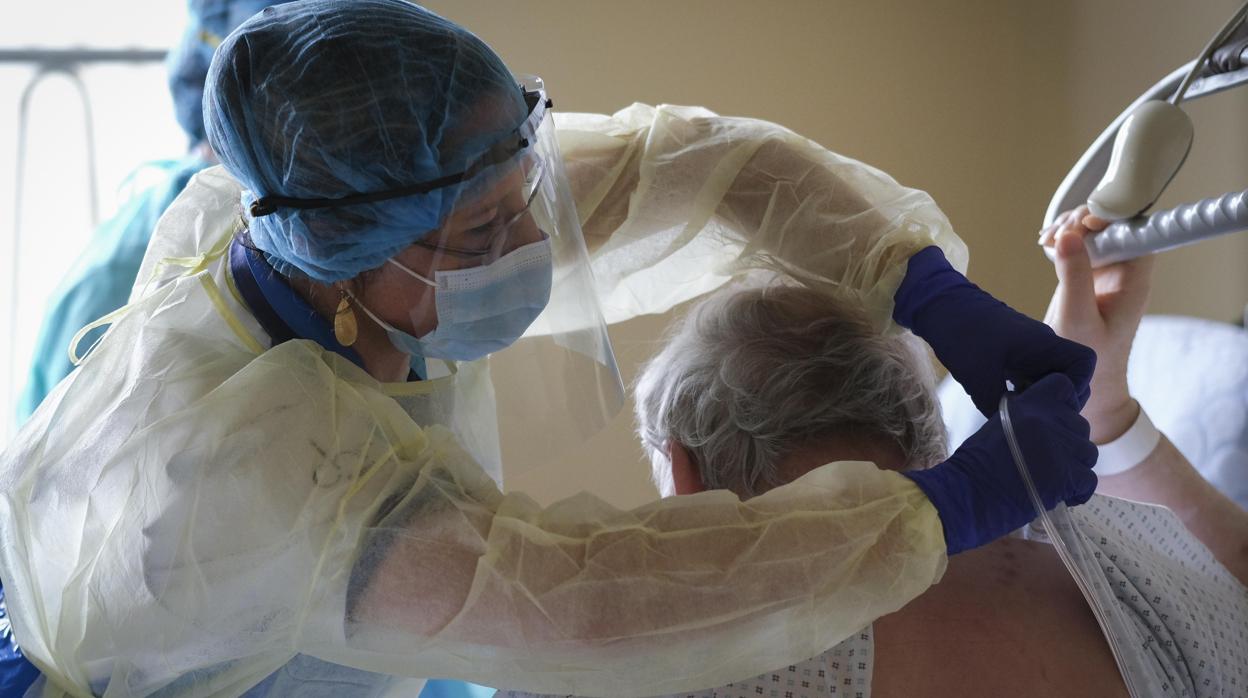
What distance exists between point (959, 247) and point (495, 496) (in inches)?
27.4

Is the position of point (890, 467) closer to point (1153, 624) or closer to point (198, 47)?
point (1153, 624)

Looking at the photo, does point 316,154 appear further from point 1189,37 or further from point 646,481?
point 1189,37

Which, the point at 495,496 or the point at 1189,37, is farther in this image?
the point at 1189,37

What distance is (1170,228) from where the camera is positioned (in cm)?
105

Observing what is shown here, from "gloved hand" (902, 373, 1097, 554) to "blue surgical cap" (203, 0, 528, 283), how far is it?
1.66 ft

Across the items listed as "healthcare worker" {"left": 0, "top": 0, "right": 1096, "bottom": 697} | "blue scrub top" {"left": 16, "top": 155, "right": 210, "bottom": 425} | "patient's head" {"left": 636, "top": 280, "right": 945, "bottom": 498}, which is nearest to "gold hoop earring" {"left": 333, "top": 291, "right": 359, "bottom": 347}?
"healthcare worker" {"left": 0, "top": 0, "right": 1096, "bottom": 697}

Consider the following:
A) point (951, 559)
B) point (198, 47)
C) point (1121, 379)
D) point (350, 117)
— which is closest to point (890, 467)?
point (951, 559)

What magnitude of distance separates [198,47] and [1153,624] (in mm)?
1717

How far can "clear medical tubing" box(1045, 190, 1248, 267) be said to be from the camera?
38.5 inches

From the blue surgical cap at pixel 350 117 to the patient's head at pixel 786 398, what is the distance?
318mm

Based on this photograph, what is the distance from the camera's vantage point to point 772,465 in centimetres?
107

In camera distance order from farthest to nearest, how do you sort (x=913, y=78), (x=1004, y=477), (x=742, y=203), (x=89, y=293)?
(x=913, y=78)
(x=89, y=293)
(x=742, y=203)
(x=1004, y=477)

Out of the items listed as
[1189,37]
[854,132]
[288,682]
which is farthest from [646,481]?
[1189,37]

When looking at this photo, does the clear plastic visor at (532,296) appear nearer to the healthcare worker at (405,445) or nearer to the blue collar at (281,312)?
the healthcare worker at (405,445)
